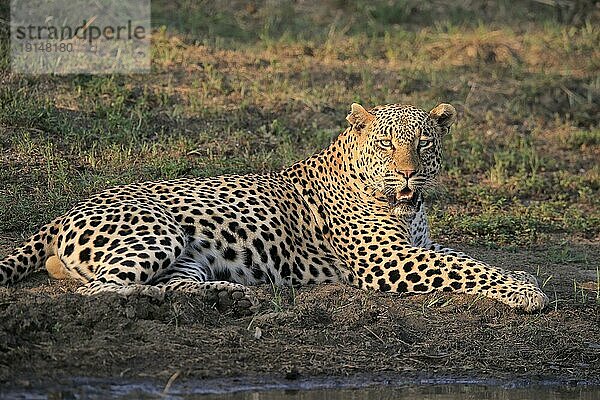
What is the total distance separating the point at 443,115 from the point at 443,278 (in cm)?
156

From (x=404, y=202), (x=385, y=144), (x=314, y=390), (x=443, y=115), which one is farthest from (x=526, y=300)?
(x=314, y=390)

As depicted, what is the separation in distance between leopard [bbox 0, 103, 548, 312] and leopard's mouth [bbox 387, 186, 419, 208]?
1 cm

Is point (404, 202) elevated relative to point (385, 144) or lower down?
lower down

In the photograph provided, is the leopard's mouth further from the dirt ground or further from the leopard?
the dirt ground

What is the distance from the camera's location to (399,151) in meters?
9.70

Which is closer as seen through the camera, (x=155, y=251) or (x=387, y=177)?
(x=155, y=251)

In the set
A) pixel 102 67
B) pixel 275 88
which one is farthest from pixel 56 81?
pixel 275 88

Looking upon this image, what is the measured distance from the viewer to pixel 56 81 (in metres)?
14.1

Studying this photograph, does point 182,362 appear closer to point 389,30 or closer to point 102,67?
point 102,67

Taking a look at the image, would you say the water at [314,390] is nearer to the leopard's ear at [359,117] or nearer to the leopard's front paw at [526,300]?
the leopard's front paw at [526,300]

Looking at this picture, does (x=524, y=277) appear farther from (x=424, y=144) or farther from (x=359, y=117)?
(x=359, y=117)

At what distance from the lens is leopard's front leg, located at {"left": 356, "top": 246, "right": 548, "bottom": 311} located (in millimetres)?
9156

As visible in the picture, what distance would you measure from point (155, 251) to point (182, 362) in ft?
4.44

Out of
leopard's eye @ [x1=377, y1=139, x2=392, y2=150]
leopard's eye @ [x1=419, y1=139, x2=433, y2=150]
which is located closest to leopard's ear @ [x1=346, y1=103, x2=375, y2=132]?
leopard's eye @ [x1=377, y1=139, x2=392, y2=150]
